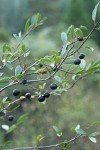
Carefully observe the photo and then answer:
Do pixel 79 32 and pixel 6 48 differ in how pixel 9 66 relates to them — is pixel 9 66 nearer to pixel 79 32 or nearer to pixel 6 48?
pixel 6 48

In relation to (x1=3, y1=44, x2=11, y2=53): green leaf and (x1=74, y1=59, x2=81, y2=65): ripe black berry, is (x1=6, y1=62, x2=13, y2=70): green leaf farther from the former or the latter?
(x1=74, y1=59, x2=81, y2=65): ripe black berry

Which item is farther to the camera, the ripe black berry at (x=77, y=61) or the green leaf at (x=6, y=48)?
the green leaf at (x=6, y=48)

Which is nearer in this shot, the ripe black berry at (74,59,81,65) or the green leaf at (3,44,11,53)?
the ripe black berry at (74,59,81,65)

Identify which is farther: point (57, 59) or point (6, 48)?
point (6, 48)

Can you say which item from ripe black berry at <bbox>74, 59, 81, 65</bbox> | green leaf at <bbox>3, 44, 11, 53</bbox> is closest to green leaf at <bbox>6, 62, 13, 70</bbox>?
green leaf at <bbox>3, 44, 11, 53</bbox>

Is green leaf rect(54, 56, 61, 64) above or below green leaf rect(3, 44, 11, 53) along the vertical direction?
below

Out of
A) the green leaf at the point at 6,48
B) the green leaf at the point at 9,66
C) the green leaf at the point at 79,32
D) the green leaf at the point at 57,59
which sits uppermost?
the green leaf at the point at 6,48

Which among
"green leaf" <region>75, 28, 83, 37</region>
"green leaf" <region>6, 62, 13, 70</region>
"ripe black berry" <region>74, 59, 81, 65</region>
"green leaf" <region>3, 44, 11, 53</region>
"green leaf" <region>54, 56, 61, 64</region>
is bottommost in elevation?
"ripe black berry" <region>74, 59, 81, 65</region>

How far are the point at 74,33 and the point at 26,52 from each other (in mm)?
201

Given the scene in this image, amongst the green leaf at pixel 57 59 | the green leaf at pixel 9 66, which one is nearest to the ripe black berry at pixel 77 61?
the green leaf at pixel 57 59

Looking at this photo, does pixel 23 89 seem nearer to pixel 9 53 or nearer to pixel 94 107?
pixel 94 107

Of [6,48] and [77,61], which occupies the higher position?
[6,48]

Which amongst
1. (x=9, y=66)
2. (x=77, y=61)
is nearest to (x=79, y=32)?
(x=77, y=61)

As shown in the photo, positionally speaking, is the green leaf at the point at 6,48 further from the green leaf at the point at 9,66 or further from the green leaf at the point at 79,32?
the green leaf at the point at 79,32
